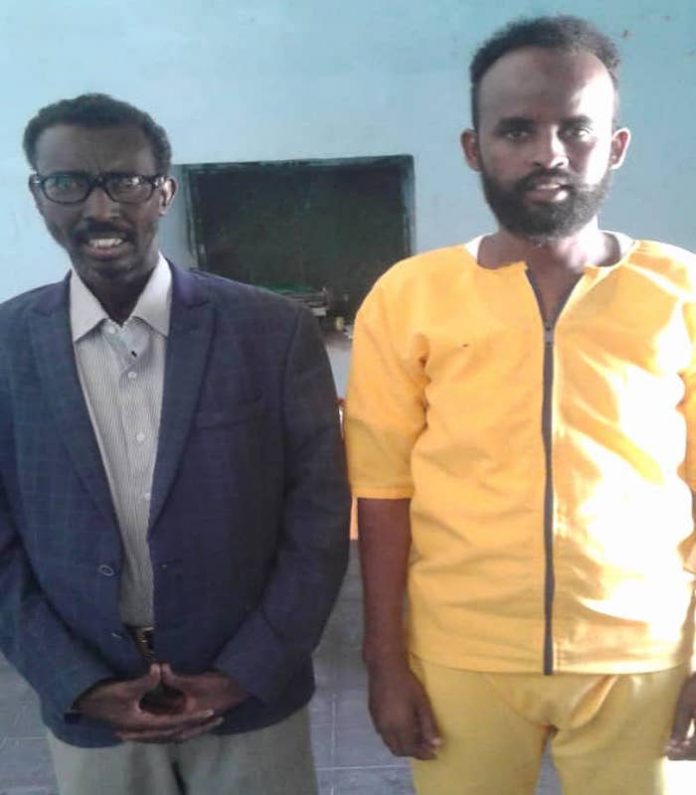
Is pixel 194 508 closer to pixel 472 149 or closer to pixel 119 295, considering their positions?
pixel 119 295

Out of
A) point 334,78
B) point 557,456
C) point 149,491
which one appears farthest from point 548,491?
point 334,78

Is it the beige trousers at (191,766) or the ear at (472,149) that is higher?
the ear at (472,149)

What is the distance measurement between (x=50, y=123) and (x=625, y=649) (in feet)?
4.15

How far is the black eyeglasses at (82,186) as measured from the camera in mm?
1546

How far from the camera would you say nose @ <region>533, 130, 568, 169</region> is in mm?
1450

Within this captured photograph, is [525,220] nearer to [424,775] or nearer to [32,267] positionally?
[424,775]

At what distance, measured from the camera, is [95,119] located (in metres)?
1.56

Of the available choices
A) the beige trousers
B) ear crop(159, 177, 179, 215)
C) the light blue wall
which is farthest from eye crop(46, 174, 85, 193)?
the light blue wall

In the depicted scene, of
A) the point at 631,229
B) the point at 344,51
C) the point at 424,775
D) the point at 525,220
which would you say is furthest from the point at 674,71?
the point at 424,775

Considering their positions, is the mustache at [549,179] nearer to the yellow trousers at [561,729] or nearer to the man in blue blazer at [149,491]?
the man in blue blazer at [149,491]

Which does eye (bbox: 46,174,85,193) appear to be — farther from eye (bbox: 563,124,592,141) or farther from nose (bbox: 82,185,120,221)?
eye (bbox: 563,124,592,141)

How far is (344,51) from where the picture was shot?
11.0 ft

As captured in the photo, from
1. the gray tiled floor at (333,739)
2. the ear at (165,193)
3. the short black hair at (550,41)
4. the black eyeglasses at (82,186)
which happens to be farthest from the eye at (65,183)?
the gray tiled floor at (333,739)

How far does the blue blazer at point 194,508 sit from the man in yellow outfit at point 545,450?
15 centimetres
